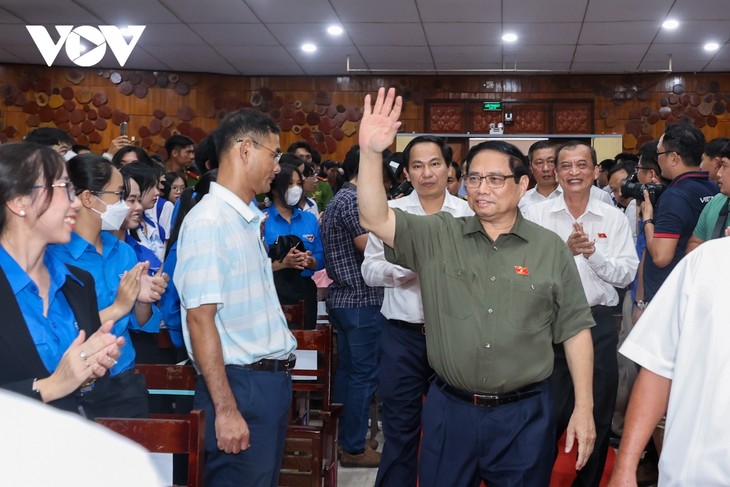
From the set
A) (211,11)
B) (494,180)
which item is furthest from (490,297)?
(211,11)

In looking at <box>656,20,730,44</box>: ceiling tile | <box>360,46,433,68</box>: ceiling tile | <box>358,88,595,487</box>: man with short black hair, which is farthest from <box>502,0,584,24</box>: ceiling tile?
<box>358,88,595,487</box>: man with short black hair

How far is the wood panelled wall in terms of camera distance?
432 inches

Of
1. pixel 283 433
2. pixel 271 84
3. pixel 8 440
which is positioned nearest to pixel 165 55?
pixel 271 84

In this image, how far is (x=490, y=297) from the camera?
2.31m

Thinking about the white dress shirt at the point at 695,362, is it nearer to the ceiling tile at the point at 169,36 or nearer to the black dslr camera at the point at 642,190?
the black dslr camera at the point at 642,190

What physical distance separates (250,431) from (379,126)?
0.97m

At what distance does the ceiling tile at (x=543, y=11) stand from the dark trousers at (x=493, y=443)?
6132mm

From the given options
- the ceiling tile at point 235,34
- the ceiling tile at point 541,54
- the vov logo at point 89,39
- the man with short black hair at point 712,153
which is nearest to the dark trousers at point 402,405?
the man with short black hair at point 712,153

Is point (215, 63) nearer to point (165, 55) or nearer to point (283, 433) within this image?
point (165, 55)

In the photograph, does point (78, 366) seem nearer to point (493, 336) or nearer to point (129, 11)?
point (493, 336)

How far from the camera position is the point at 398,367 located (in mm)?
3188

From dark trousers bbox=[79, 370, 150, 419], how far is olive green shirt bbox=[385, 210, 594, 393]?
88 cm

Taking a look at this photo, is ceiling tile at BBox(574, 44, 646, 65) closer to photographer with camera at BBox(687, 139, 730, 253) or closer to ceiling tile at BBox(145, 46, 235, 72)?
ceiling tile at BBox(145, 46, 235, 72)

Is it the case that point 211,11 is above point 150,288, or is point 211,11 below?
above
